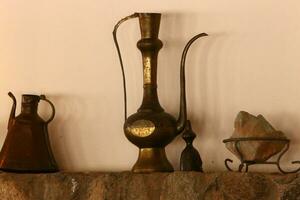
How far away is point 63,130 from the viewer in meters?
1.81

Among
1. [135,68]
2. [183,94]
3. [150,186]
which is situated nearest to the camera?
[150,186]

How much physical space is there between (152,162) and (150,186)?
0.36ft

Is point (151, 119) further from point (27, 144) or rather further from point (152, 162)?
point (27, 144)

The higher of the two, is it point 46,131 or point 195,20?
point 195,20

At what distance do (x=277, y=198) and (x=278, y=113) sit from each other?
318 millimetres

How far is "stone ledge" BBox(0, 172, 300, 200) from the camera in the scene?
1.43m

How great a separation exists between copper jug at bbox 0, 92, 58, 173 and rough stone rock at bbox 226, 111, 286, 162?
21.5 inches

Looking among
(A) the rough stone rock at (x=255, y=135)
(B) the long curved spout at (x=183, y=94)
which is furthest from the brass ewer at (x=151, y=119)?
(A) the rough stone rock at (x=255, y=135)

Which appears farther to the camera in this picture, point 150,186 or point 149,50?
point 149,50

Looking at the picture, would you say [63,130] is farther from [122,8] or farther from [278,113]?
[278,113]

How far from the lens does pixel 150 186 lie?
1.50 metres

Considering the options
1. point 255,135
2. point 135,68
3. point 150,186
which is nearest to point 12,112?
point 135,68

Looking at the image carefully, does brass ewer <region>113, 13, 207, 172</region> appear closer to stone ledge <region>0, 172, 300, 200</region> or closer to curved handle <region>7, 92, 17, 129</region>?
stone ledge <region>0, 172, 300, 200</region>

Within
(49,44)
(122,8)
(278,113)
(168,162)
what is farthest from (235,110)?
(49,44)
